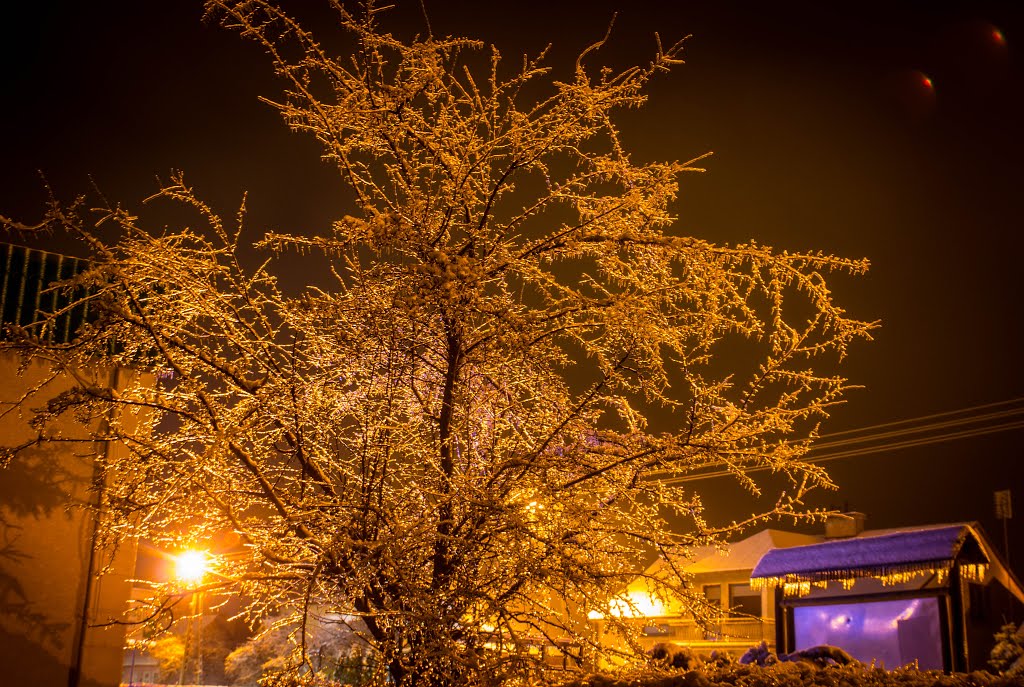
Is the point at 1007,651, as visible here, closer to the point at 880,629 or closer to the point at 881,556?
the point at 881,556

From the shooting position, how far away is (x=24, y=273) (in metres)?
7.20

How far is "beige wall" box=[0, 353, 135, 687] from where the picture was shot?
6.79 m

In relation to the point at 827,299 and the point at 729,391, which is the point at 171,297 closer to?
the point at 729,391

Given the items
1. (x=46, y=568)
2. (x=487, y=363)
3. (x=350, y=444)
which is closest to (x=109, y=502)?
(x=350, y=444)

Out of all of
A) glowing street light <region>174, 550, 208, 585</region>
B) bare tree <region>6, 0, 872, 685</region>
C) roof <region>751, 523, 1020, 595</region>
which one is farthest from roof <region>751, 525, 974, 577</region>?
glowing street light <region>174, 550, 208, 585</region>

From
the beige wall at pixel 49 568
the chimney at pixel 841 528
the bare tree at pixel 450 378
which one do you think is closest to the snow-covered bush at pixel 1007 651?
the bare tree at pixel 450 378

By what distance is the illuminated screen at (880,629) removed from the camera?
37.3 feet

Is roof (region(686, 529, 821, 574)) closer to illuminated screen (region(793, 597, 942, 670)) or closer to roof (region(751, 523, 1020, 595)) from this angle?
illuminated screen (region(793, 597, 942, 670))

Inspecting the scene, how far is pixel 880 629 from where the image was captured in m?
12.0

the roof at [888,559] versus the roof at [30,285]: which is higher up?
the roof at [30,285]

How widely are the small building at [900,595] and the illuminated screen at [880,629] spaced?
13 mm

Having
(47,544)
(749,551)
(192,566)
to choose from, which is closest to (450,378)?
(192,566)

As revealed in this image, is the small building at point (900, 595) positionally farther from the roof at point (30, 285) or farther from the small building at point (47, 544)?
the roof at point (30, 285)

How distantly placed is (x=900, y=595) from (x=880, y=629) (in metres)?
0.66
